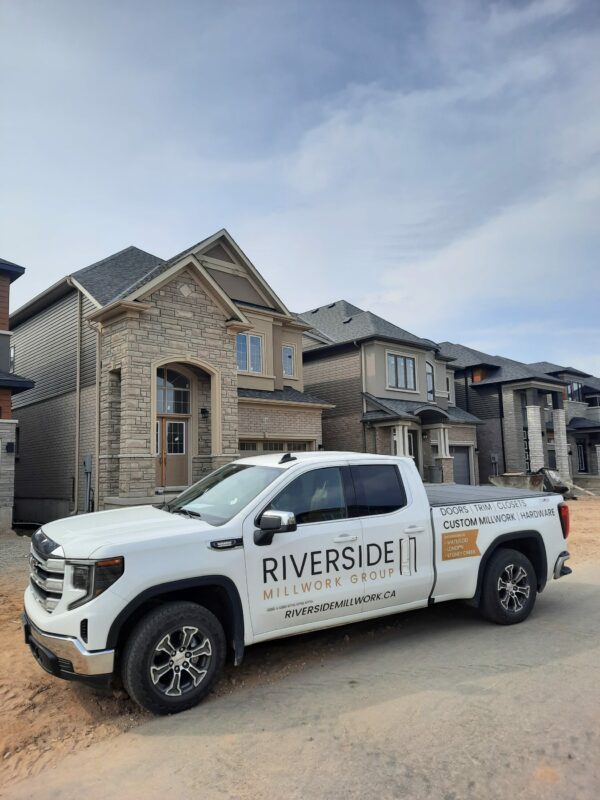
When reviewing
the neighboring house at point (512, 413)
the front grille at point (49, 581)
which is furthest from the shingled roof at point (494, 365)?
the front grille at point (49, 581)

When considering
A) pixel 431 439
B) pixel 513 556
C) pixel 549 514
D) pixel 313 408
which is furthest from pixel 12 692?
pixel 431 439

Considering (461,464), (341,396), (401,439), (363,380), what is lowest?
(461,464)

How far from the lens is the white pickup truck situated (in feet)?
12.8

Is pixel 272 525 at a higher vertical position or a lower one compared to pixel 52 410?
lower

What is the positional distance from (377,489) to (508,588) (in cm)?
197

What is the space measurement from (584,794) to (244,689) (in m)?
2.43

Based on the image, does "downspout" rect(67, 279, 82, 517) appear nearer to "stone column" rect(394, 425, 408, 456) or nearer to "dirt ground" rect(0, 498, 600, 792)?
"dirt ground" rect(0, 498, 600, 792)

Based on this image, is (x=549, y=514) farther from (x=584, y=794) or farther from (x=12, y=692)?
(x=12, y=692)

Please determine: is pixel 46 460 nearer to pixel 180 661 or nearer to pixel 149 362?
pixel 149 362

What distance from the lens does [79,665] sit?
12.5ft

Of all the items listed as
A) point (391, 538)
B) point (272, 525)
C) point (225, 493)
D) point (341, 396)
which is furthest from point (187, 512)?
point (341, 396)

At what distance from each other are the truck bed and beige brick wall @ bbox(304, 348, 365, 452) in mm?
17102

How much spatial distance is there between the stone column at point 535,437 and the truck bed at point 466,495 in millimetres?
25882

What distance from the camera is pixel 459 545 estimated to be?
18.2 ft
